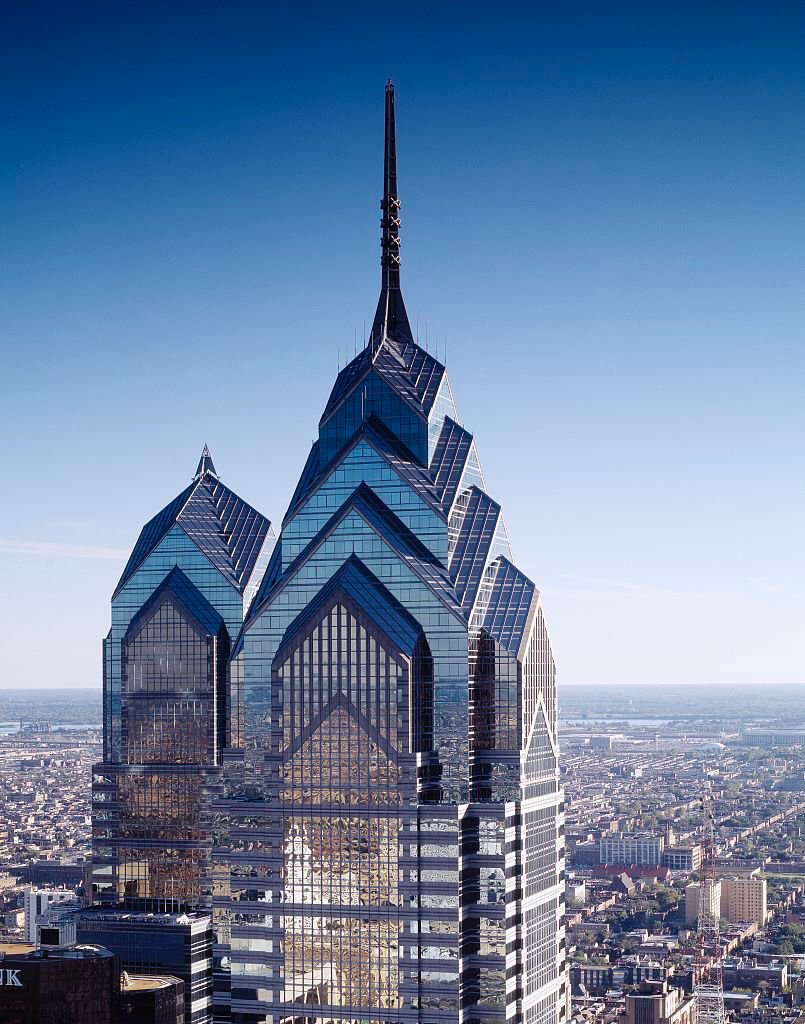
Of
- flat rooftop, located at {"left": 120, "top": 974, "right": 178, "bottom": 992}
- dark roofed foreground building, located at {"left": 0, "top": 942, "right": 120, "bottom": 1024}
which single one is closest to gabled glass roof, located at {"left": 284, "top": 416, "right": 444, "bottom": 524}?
flat rooftop, located at {"left": 120, "top": 974, "right": 178, "bottom": 992}

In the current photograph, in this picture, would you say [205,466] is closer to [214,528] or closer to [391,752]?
[214,528]

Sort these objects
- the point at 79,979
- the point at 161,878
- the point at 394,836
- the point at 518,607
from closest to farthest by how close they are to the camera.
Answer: the point at 79,979 → the point at 394,836 → the point at 518,607 → the point at 161,878

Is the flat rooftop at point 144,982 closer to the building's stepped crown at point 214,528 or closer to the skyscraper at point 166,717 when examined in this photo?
the skyscraper at point 166,717

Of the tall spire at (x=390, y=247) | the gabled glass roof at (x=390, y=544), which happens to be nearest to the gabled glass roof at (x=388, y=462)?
the gabled glass roof at (x=390, y=544)

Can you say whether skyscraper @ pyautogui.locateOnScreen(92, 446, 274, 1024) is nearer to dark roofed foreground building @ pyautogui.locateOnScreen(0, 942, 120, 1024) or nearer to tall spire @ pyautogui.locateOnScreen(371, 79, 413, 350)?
tall spire @ pyautogui.locateOnScreen(371, 79, 413, 350)

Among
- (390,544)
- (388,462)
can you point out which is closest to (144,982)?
(390,544)

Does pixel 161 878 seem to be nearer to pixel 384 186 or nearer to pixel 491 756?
pixel 491 756

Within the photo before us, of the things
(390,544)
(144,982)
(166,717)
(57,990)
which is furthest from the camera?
(166,717)

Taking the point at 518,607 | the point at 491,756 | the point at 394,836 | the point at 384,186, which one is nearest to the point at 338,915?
the point at 394,836
